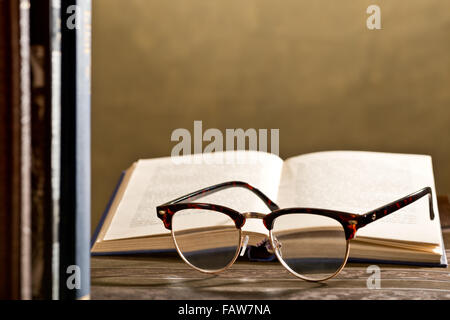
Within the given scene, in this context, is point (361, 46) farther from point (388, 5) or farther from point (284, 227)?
point (284, 227)

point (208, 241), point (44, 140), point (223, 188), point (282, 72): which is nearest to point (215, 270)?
point (208, 241)

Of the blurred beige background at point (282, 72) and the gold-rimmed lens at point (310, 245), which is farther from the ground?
the blurred beige background at point (282, 72)

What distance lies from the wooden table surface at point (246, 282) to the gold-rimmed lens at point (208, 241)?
0.04 feet

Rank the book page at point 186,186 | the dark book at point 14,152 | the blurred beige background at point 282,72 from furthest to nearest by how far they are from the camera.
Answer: the blurred beige background at point 282,72 < the book page at point 186,186 < the dark book at point 14,152

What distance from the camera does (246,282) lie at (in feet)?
1.82

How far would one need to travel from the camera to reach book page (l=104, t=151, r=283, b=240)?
0.66m

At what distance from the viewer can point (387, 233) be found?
0.60 meters

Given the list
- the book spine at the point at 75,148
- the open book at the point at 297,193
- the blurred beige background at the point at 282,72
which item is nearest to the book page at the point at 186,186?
the open book at the point at 297,193

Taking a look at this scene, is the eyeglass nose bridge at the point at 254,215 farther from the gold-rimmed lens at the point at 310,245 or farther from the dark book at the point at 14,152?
the dark book at the point at 14,152

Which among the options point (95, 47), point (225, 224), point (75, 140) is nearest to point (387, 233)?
point (225, 224)

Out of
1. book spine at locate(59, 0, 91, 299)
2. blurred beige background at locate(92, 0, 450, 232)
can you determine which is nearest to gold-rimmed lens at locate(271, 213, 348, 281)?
book spine at locate(59, 0, 91, 299)

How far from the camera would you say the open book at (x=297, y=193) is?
0.60 meters

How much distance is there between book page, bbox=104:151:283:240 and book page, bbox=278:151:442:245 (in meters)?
0.03

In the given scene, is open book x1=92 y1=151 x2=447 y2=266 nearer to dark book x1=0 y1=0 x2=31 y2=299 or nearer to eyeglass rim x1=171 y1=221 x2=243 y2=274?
eyeglass rim x1=171 y1=221 x2=243 y2=274
